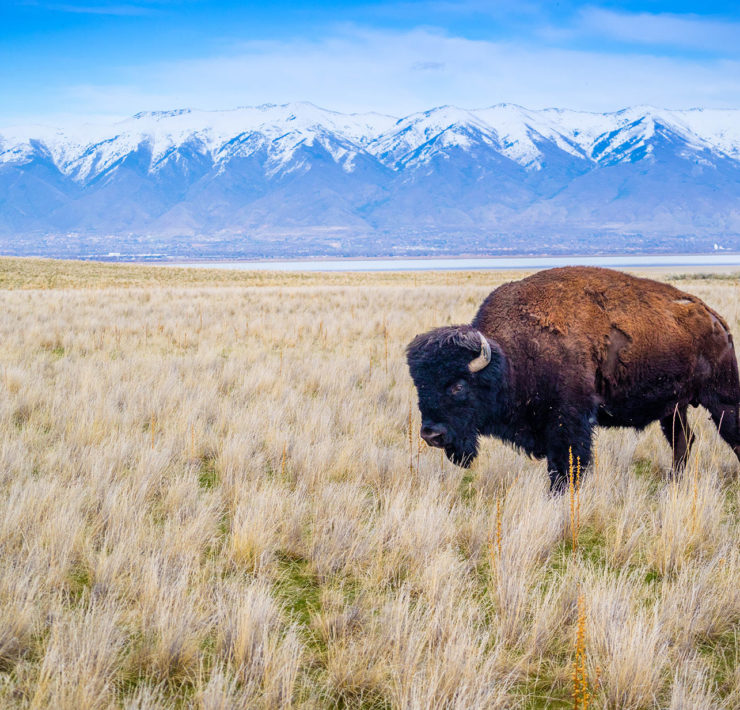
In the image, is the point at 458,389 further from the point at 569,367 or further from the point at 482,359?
the point at 569,367

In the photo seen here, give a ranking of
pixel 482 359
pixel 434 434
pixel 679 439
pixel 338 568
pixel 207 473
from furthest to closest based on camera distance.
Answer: pixel 679 439
pixel 207 473
pixel 482 359
pixel 434 434
pixel 338 568

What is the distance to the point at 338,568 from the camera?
4.07 meters

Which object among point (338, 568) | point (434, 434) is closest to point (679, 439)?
point (434, 434)

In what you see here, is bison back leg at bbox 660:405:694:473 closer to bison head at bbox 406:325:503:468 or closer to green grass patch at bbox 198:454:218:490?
bison head at bbox 406:325:503:468

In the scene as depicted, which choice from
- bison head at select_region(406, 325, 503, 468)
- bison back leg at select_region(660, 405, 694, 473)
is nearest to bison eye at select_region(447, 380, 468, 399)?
bison head at select_region(406, 325, 503, 468)

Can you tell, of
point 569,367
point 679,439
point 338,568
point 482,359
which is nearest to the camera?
point 338,568

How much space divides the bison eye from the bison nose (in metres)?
0.28

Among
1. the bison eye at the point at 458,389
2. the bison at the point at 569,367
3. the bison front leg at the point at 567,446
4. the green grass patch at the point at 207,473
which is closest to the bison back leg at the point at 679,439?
the bison at the point at 569,367

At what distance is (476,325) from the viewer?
6.01 meters

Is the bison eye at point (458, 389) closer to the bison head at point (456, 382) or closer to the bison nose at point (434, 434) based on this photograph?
the bison head at point (456, 382)

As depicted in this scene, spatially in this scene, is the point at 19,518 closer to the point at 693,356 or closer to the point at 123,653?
the point at 123,653

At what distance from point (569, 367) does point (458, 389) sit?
0.95 m

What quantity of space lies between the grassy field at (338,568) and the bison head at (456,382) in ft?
1.71

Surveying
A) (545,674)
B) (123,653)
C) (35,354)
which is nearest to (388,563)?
(545,674)
